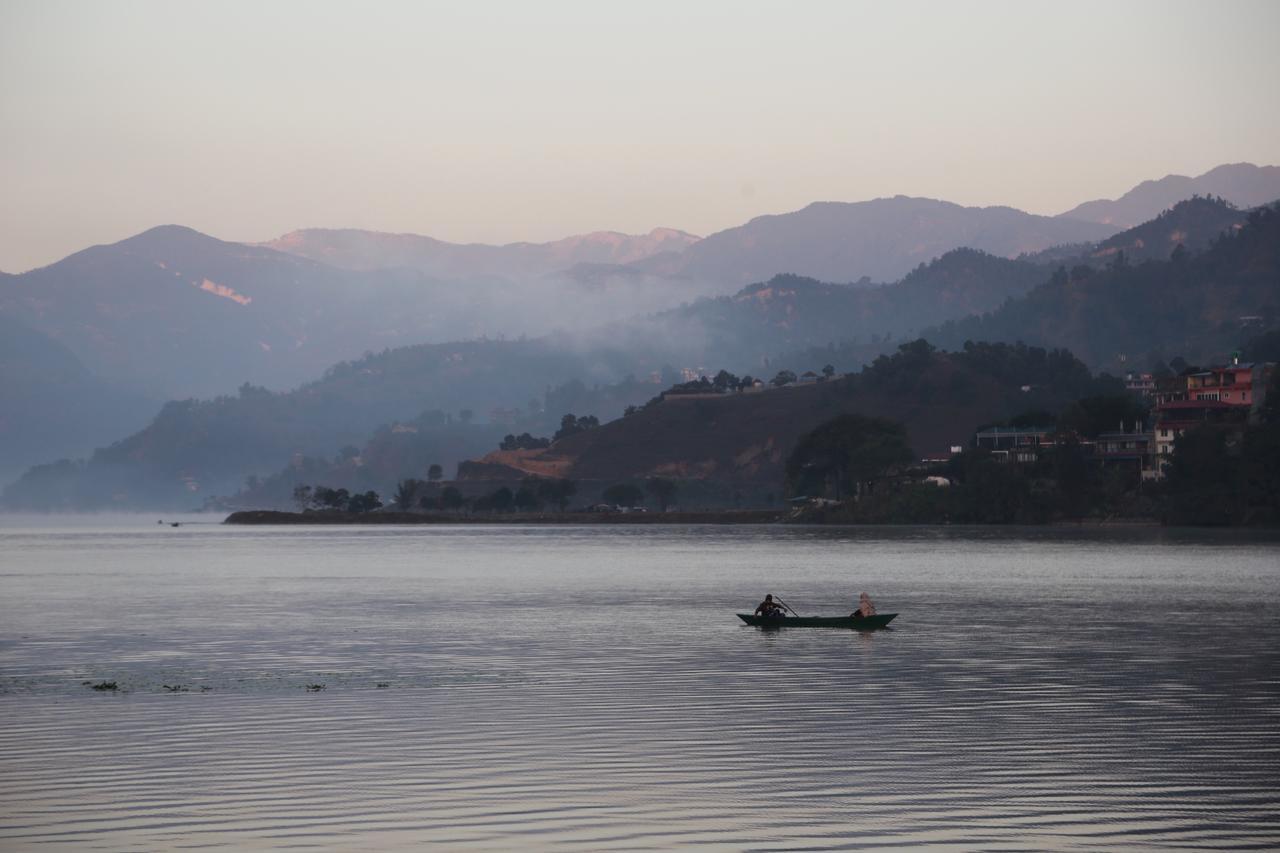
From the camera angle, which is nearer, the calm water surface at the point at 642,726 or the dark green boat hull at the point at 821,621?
the calm water surface at the point at 642,726

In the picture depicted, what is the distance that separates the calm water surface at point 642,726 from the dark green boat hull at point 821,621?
855mm

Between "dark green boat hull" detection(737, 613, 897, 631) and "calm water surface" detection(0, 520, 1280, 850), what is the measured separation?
0.85 m

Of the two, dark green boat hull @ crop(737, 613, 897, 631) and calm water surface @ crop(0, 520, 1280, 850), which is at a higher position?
dark green boat hull @ crop(737, 613, 897, 631)

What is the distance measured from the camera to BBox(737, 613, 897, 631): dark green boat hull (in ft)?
223

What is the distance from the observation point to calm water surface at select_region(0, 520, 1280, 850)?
92.5ft

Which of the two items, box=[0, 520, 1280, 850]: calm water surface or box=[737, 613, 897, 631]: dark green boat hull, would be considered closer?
box=[0, 520, 1280, 850]: calm water surface

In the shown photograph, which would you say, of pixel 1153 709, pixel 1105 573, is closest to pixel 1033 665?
pixel 1153 709

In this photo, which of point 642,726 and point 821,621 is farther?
point 821,621

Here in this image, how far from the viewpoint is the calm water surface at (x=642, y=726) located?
92.5 ft

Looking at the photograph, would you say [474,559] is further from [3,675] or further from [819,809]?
[819,809]

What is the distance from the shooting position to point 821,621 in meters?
68.9

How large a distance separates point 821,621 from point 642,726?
2974cm

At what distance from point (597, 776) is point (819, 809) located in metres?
5.33

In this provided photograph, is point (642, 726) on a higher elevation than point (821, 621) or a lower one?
lower
